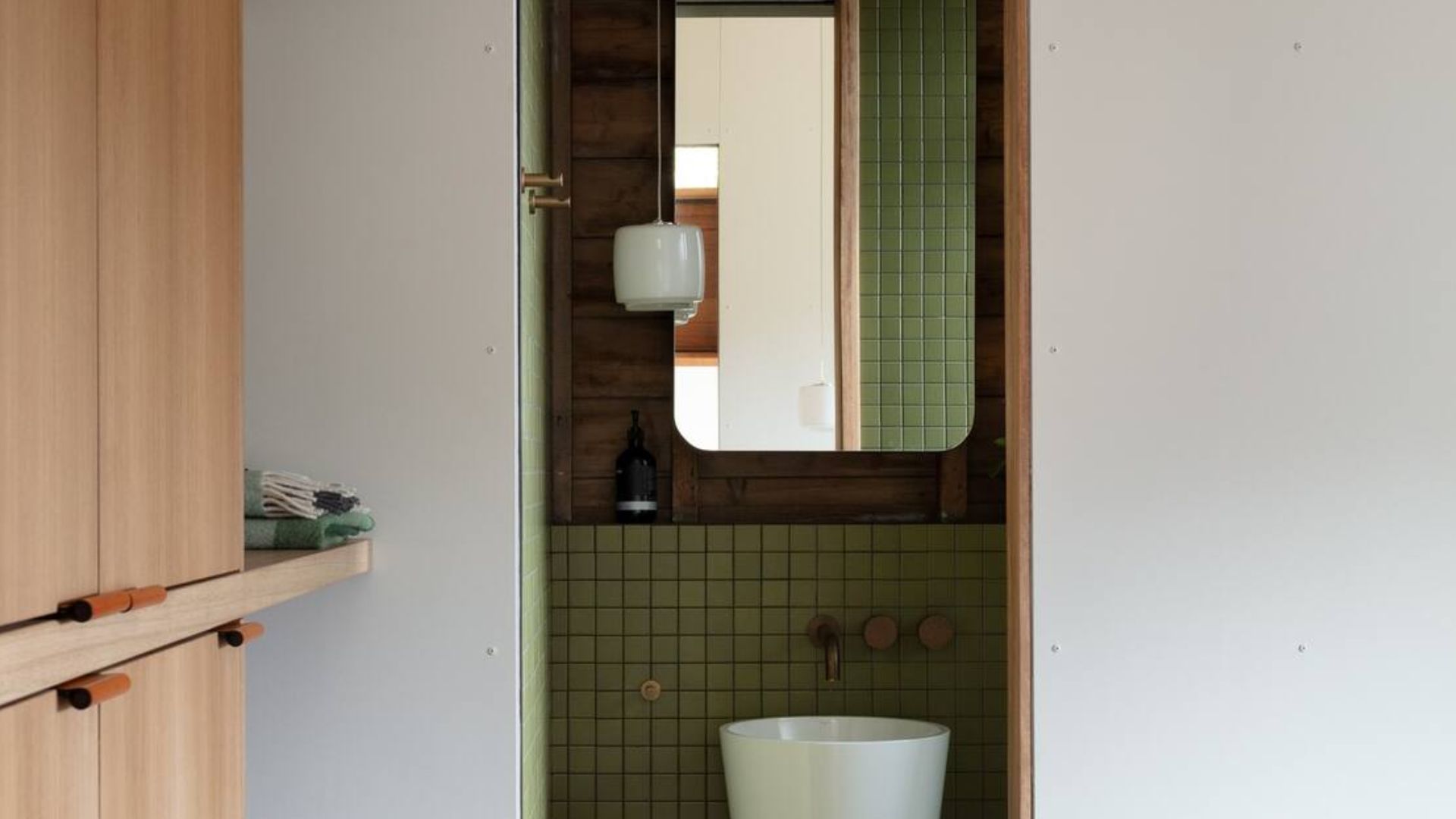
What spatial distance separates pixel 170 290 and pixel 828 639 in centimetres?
162

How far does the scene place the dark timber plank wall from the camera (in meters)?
2.78

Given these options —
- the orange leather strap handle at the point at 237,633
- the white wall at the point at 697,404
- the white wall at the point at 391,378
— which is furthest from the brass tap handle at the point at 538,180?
the orange leather strap handle at the point at 237,633

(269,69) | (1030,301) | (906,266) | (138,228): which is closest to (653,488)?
(906,266)

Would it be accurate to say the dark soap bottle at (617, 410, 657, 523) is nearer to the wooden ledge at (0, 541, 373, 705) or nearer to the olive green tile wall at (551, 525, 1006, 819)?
the olive green tile wall at (551, 525, 1006, 819)

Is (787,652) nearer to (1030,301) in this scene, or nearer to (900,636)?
(900,636)

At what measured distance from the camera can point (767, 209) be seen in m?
2.77

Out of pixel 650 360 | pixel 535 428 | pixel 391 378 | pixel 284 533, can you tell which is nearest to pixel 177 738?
pixel 284 533

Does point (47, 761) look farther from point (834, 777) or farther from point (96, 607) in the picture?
point (834, 777)

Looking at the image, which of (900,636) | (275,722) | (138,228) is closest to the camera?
(138,228)

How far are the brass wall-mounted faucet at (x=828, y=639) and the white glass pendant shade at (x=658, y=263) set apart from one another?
0.65m

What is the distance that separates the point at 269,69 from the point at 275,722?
95 cm

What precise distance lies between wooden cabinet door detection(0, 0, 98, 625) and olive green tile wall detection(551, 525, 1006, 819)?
1.66 meters

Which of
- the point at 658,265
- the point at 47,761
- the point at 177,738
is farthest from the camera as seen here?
the point at 658,265

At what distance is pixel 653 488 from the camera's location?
9.11 ft
